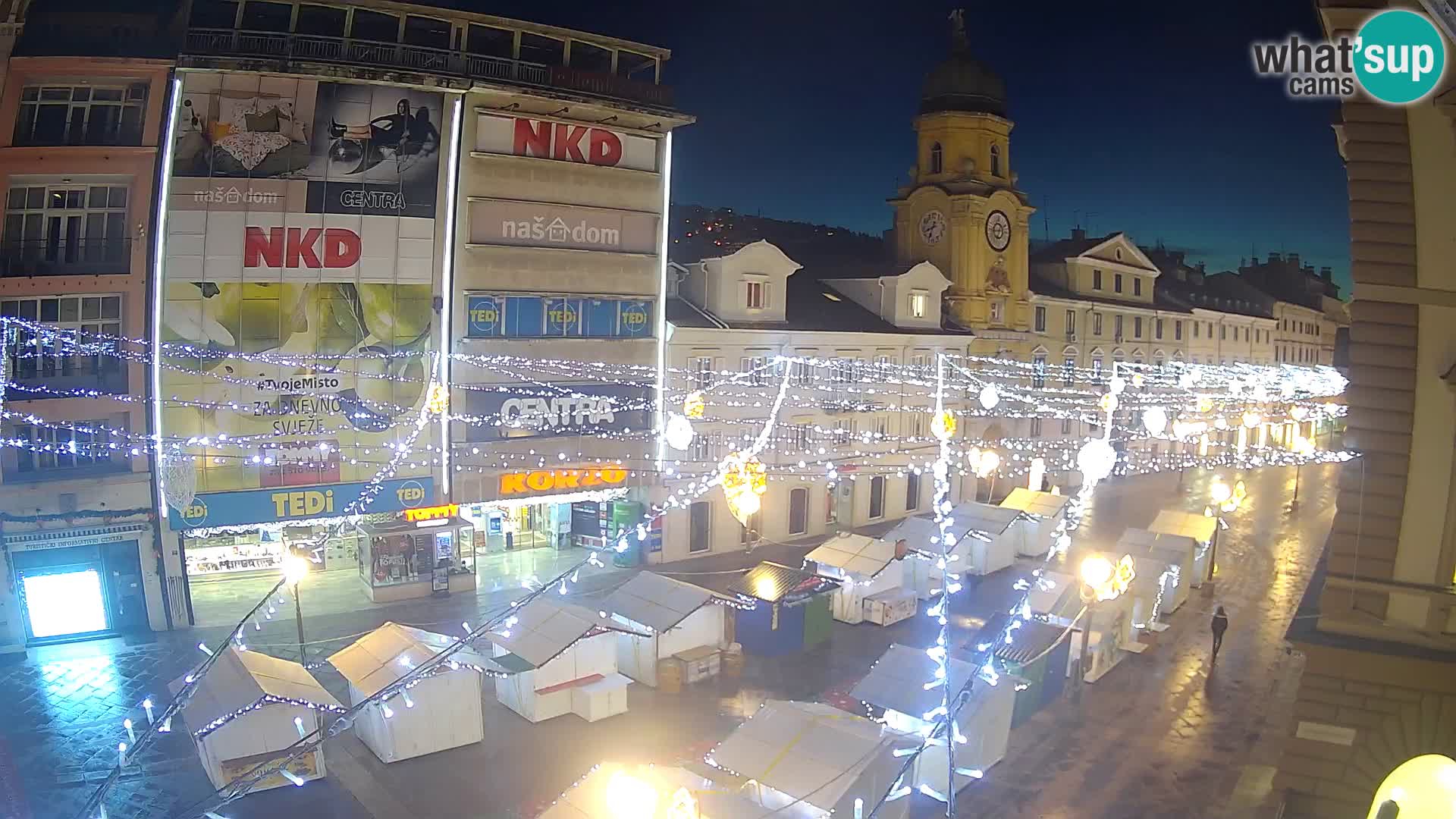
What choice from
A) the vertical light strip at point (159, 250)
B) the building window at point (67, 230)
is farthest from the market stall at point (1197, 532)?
the building window at point (67, 230)

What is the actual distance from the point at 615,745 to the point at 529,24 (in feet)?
54.8

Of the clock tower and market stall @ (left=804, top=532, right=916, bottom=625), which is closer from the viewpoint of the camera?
market stall @ (left=804, top=532, right=916, bottom=625)

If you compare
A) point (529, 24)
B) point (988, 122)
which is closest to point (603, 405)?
point (529, 24)

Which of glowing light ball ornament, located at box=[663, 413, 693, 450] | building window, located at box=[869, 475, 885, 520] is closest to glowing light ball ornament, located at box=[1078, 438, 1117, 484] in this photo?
glowing light ball ornament, located at box=[663, 413, 693, 450]

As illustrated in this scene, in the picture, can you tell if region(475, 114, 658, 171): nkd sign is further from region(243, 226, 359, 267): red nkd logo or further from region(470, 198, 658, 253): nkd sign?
region(243, 226, 359, 267): red nkd logo

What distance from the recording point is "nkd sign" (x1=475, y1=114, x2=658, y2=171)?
23.9 m

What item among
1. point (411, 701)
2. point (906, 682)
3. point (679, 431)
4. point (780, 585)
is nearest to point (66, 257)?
point (411, 701)

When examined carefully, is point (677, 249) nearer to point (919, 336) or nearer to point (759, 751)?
point (919, 336)

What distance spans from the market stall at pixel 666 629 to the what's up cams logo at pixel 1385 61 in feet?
44.3

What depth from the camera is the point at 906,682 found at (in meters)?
15.6

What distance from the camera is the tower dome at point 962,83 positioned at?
116 feet

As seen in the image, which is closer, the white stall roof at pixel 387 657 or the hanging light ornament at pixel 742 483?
the white stall roof at pixel 387 657

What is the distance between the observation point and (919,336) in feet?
110

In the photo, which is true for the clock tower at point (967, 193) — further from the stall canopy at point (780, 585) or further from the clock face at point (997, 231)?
the stall canopy at point (780, 585)
